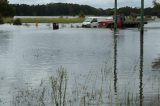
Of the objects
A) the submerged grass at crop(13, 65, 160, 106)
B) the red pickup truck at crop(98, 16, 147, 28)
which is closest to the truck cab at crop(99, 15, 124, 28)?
the red pickup truck at crop(98, 16, 147, 28)

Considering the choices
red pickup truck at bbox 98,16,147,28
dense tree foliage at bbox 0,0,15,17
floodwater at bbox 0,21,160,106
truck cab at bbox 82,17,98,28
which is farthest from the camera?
dense tree foliage at bbox 0,0,15,17

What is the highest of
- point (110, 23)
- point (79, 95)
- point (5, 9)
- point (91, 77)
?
point (79, 95)

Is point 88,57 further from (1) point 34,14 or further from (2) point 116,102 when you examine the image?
(1) point 34,14

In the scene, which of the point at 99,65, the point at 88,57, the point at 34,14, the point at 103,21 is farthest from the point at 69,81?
the point at 34,14

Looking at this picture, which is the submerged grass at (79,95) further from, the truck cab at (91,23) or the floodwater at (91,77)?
the truck cab at (91,23)

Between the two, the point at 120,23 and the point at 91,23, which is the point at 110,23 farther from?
the point at 91,23

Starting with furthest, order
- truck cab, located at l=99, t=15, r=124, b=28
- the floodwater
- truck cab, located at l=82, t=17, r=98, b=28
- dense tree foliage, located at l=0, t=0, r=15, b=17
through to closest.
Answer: dense tree foliage, located at l=0, t=0, r=15, b=17, truck cab, located at l=82, t=17, r=98, b=28, truck cab, located at l=99, t=15, r=124, b=28, the floodwater

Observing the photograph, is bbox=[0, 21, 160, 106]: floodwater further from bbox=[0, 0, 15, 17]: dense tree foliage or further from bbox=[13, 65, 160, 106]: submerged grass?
bbox=[0, 0, 15, 17]: dense tree foliage

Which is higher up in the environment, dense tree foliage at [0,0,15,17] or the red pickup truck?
dense tree foliage at [0,0,15,17]

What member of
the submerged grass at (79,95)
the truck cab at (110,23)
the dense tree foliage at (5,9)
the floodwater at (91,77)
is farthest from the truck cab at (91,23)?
the submerged grass at (79,95)

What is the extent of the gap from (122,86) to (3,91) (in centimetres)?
367

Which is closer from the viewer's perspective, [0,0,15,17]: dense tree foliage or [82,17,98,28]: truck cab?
[82,17,98,28]: truck cab

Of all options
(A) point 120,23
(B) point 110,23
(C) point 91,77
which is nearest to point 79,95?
(C) point 91,77

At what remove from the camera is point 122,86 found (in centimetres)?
1667
